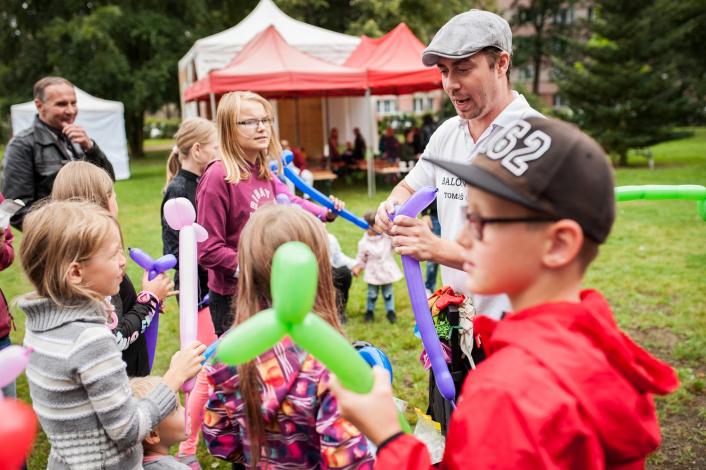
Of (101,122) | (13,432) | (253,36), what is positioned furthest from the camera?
(101,122)

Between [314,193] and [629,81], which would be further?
[629,81]

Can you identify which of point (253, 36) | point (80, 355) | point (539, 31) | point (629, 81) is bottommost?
point (80, 355)

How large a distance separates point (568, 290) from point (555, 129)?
1.16ft

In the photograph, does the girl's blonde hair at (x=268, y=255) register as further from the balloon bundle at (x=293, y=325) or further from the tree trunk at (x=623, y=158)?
the tree trunk at (x=623, y=158)

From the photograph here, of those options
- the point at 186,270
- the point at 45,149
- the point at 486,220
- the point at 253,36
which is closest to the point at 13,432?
the point at 486,220

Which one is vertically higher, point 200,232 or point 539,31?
point 539,31

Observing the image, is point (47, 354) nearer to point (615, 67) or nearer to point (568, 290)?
point (568, 290)

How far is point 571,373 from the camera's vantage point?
1156 mm

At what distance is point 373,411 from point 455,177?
1.54m

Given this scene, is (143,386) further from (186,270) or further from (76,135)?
(76,135)

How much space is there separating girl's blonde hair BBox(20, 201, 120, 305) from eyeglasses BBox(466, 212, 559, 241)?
1296mm

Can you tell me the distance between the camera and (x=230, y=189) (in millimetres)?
3105

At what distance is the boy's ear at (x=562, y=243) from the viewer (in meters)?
1.23

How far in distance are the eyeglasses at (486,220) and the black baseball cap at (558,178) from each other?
18 mm
